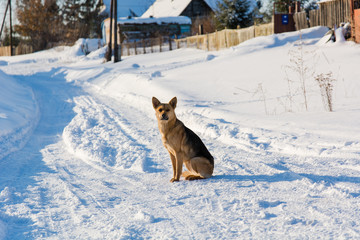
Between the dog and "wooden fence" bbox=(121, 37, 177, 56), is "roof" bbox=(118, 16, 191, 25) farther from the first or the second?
the dog

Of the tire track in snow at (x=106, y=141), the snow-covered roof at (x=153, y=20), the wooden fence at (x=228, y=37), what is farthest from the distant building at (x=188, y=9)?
the tire track in snow at (x=106, y=141)

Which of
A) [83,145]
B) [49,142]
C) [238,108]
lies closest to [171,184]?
[83,145]

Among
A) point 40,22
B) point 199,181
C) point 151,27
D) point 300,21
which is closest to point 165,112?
point 199,181

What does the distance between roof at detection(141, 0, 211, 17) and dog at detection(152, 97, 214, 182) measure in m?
50.2

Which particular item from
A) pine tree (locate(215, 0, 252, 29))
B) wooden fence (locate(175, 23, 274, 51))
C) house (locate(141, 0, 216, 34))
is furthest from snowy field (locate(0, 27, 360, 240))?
house (locate(141, 0, 216, 34))

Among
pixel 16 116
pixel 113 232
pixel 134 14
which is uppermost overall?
pixel 134 14

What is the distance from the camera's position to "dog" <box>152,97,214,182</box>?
5.10 metres

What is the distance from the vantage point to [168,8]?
56.7 meters

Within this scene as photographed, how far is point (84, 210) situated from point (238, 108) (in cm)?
685

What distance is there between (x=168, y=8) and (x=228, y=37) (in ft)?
101

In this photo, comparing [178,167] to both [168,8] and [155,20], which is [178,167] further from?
[168,8]

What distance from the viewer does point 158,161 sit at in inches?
259

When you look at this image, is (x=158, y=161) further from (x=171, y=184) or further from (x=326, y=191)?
(x=326, y=191)

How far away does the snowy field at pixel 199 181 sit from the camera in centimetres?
382
